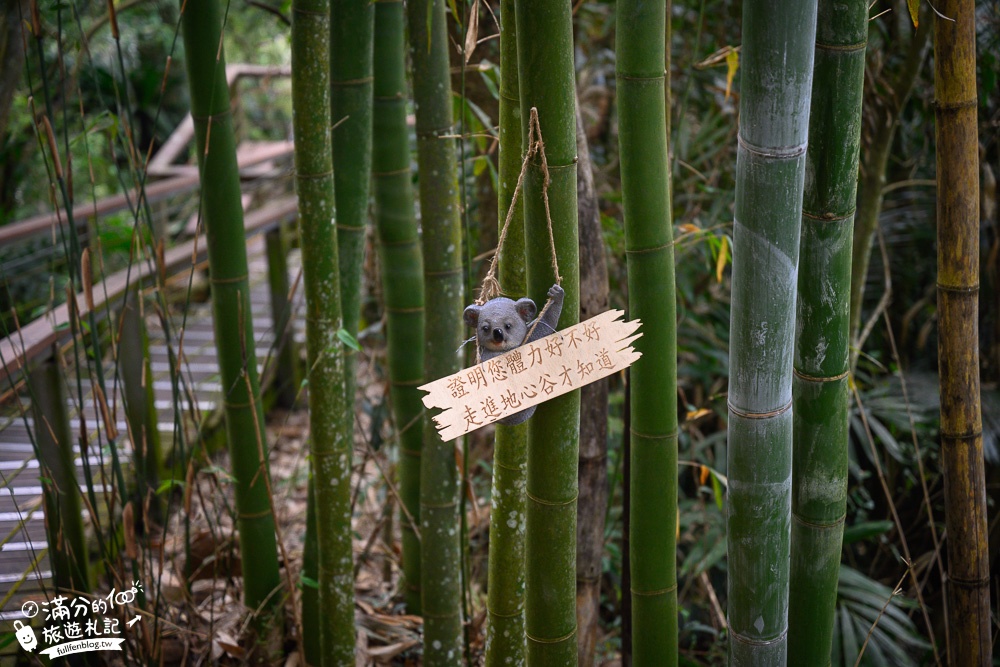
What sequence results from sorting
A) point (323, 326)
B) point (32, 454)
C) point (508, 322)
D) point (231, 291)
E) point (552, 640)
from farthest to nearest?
point (32, 454), point (231, 291), point (323, 326), point (552, 640), point (508, 322)

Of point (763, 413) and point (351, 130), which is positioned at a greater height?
point (351, 130)

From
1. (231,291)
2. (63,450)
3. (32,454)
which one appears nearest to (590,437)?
(231,291)

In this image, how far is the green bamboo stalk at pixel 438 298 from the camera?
1.38m

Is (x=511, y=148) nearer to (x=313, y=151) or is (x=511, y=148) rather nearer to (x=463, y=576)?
(x=313, y=151)

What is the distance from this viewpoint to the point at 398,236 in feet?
Result: 5.40

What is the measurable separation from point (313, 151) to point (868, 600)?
6.49 feet

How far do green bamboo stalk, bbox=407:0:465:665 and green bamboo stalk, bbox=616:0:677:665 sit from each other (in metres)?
0.50

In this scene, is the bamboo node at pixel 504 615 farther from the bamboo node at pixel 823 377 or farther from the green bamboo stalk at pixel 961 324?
the green bamboo stalk at pixel 961 324

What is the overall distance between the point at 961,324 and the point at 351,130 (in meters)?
1.07

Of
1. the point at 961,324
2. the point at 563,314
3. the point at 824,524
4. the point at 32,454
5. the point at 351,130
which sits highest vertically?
the point at 351,130

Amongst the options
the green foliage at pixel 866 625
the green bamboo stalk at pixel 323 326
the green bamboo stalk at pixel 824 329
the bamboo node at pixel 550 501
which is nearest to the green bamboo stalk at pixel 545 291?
the bamboo node at pixel 550 501

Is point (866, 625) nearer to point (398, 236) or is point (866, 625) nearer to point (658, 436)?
point (658, 436)

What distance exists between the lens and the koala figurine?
0.80 meters

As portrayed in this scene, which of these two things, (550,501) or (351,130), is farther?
(351,130)
